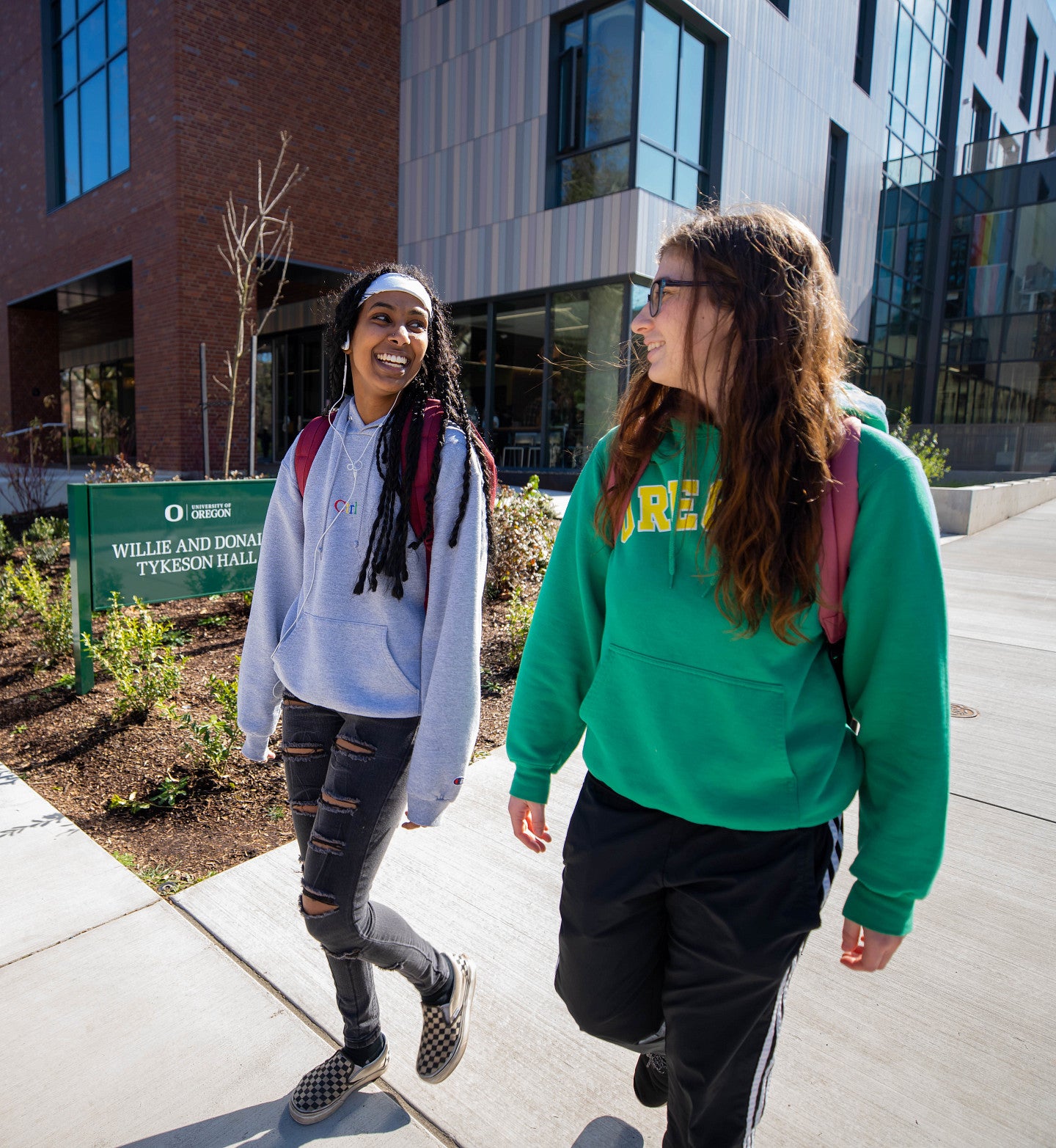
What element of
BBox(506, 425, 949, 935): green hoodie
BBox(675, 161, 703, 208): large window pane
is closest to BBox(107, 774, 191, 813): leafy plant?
BBox(506, 425, 949, 935): green hoodie

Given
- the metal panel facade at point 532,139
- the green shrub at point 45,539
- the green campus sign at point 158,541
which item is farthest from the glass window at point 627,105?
the green campus sign at point 158,541

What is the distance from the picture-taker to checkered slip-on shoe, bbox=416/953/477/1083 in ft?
6.41

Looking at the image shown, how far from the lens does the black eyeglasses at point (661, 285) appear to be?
1405 millimetres

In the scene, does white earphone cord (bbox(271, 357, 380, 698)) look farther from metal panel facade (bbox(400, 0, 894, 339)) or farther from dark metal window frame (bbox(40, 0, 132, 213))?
dark metal window frame (bbox(40, 0, 132, 213))

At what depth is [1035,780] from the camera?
3.58 m

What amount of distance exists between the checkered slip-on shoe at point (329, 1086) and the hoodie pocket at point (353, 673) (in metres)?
0.87

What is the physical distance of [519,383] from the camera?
15617 millimetres

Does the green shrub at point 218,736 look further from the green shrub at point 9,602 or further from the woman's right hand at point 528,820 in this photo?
the green shrub at point 9,602

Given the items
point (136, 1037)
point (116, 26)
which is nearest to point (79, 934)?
point (136, 1037)

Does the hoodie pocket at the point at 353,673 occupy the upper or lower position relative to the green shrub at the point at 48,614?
upper

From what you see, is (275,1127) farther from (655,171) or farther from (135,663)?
(655,171)

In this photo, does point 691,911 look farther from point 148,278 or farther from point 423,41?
point 423,41

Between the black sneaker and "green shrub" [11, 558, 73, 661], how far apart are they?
13.6 feet

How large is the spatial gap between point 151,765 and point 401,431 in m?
2.59
